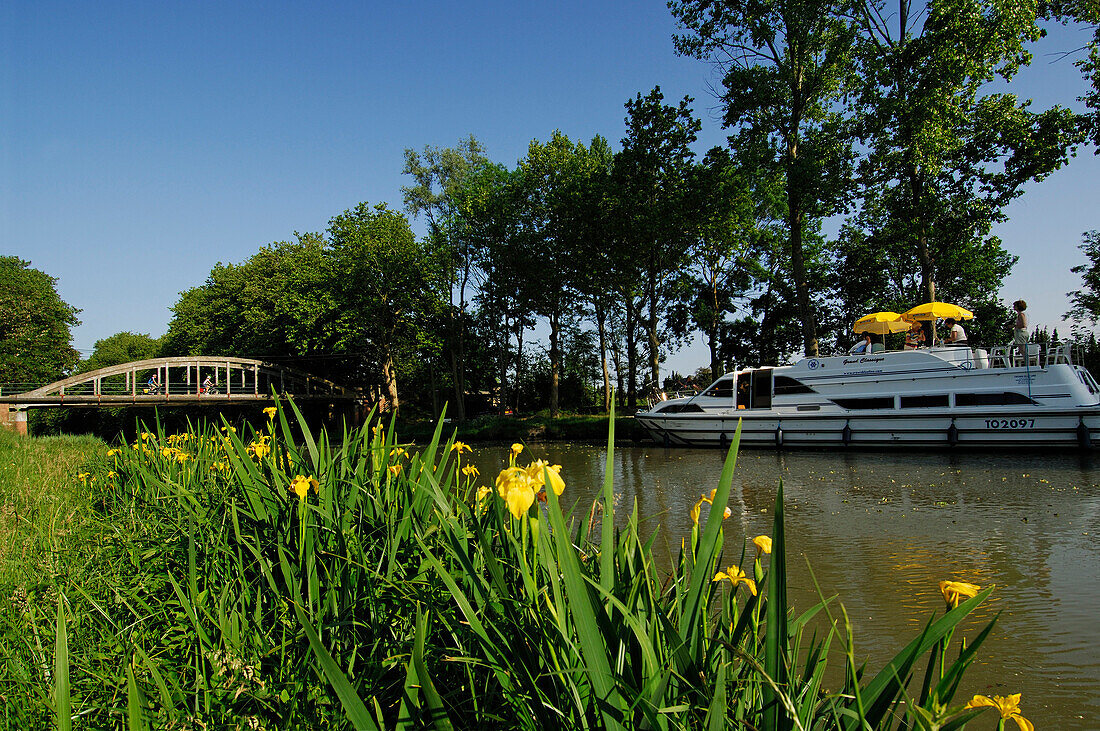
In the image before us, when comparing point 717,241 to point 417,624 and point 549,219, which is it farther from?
point 417,624

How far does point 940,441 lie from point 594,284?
707 inches

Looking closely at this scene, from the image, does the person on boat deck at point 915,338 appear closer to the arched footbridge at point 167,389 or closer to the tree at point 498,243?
the tree at point 498,243

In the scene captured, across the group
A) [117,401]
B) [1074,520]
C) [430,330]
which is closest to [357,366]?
[430,330]

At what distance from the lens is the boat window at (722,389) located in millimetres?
20500

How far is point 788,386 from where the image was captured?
62.7ft

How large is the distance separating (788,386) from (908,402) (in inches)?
130

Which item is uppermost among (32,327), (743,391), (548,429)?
(32,327)

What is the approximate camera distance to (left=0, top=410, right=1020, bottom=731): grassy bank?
1333 millimetres

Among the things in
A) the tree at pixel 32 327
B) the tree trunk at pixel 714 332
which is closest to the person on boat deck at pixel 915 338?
the tree trunk at pixel 714 332

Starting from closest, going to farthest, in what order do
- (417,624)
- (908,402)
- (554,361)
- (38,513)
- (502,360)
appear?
1. (417,624)
2. (38,513)
3. (908,402)
4. (554,361)
5. (502,360)

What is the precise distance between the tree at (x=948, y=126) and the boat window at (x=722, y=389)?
6.75 m

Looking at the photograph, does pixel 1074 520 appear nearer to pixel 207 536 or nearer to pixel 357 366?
pixel 207 536

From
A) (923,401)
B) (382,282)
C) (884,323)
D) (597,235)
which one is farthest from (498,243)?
(923,401)

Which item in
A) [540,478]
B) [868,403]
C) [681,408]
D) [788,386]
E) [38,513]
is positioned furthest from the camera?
[681,408]
